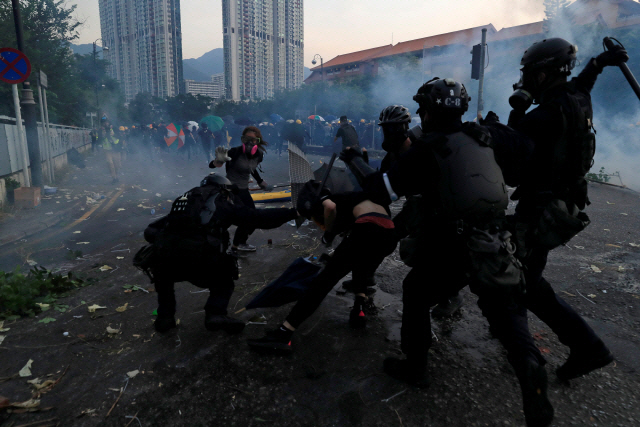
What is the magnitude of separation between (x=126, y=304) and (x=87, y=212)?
590cm

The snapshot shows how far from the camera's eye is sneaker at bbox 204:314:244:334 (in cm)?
324

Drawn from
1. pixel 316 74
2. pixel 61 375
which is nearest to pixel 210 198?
pixel 61 375

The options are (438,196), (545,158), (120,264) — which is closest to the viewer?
(438,196)

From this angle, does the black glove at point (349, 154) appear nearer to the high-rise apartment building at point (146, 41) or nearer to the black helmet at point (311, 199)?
the black helmet at point (311, 199)

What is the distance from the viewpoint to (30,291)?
4.09 meters

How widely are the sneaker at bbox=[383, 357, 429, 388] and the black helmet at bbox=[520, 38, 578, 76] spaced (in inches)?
78.4

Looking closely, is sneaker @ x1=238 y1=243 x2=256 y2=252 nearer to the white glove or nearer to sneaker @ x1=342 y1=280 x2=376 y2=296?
the white glove

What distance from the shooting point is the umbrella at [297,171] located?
11.0ft

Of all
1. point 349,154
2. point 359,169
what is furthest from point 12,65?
point 359,169

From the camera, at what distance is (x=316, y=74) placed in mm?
74688

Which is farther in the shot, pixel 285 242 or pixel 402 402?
pixel 285 242

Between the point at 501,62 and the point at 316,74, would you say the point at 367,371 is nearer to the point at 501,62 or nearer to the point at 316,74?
the point at 501,62

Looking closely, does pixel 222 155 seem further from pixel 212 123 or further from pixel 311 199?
pixel 212 123

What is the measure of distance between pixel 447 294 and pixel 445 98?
1169mm
